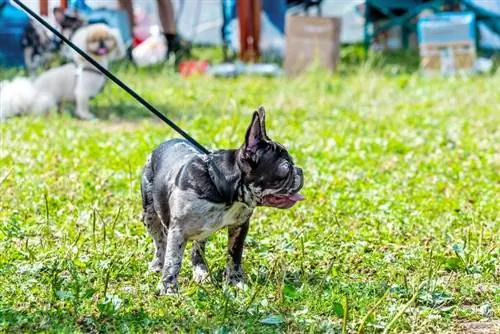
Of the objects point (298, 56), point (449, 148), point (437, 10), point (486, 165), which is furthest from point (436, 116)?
point (437, 10)

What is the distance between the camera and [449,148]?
344 inches

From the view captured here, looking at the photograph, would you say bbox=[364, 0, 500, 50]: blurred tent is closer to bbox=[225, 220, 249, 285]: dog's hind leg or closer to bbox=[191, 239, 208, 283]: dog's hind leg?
bbox=[191, 239, 208, 283]: dog's hind leg

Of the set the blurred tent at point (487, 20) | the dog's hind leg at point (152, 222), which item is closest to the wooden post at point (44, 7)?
the blurred tent at point (487, 20)

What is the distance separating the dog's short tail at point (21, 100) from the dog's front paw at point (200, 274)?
5.03 meters

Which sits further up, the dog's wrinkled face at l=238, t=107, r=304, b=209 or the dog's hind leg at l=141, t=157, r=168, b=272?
the dog's wrinkled face at l=238, t=107, r=304, b=209

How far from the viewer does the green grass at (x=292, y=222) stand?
4.57 meters

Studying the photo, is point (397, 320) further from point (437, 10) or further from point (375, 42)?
point (375, 42)

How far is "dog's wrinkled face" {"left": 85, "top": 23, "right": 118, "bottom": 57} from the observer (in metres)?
10.6

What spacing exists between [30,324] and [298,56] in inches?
360

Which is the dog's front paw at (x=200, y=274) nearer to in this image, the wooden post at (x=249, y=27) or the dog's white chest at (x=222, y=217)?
the dog's white chest at (x=222, y=217)

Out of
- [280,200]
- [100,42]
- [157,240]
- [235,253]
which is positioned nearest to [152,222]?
[157,240]

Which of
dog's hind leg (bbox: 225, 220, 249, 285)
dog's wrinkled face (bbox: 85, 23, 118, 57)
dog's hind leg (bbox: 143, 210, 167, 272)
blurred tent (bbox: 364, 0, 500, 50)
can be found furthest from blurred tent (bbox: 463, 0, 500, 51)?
dog's hind leg (bbox: 225, 220, 249, 285)

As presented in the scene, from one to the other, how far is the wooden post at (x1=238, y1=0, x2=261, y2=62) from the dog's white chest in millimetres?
9833

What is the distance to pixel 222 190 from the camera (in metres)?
4.59
